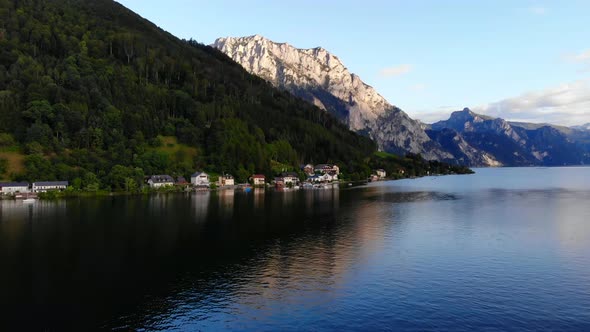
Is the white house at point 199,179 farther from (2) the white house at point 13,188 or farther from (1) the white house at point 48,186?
(2) the white house at point 13,188

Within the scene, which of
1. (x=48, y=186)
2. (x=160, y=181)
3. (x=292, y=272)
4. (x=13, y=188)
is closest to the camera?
(x=292, y=272)

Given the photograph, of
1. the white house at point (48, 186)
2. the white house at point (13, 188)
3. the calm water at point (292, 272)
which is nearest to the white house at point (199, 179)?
the white house at point (48, 186)

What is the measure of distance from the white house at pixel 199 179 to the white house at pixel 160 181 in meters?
11.6

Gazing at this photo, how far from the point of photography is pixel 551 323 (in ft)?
124

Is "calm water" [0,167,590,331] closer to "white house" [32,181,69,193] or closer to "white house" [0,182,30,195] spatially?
"white house" [0,182,30,195]

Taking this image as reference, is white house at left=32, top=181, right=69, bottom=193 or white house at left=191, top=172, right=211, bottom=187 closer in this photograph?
white house at left=32, top=181, right=69, bottom=193

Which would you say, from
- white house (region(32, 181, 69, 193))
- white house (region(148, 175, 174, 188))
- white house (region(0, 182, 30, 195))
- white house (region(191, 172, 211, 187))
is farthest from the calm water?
white house (region(191, 172, 211, 187))

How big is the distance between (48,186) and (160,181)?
139ft

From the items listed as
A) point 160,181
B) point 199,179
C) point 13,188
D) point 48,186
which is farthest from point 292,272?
point 199,179

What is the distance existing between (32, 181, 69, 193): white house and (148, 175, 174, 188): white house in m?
32.7

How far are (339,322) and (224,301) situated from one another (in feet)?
42.2

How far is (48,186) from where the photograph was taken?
14550 centimetres

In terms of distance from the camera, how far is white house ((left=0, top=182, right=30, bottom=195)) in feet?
448

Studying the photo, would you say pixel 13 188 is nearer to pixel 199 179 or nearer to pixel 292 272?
pixel 199 179
